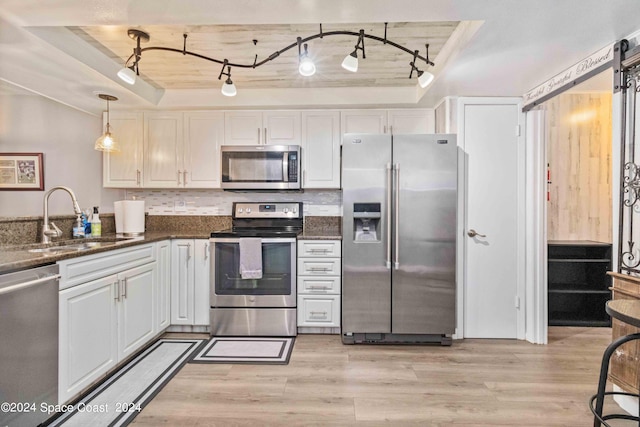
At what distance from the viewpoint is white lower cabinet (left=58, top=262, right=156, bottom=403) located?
1.84 meters

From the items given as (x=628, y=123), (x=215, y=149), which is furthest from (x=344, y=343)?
(x=628, y=123)

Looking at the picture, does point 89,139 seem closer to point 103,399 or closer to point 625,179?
point 103,399

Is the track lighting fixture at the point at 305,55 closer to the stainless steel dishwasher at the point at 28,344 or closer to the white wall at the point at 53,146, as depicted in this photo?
the white wall at the point at 53,146

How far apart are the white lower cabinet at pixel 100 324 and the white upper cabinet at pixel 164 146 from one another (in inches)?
41.9

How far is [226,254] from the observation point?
303cm

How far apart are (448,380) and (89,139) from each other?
3.73 metres

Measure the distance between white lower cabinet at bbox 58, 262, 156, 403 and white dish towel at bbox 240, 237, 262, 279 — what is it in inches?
29.3

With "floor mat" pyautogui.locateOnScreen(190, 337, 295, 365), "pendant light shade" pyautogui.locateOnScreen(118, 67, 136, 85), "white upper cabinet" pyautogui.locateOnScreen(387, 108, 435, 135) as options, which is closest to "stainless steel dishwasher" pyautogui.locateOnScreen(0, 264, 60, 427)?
"floor mat" pyautogui.locateOnScreen(190, 337, 295, 365)

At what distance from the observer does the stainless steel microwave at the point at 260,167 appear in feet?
10.7

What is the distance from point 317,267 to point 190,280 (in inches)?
45.6

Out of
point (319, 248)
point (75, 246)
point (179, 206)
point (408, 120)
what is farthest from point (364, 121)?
point (75, 246)

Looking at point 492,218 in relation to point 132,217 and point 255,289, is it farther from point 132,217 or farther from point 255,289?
point 132,217

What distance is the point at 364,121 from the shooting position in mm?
3354

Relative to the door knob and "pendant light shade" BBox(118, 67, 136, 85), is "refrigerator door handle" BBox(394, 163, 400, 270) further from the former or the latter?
"pendant light shade" BBox(118, 67, 136, 85)
